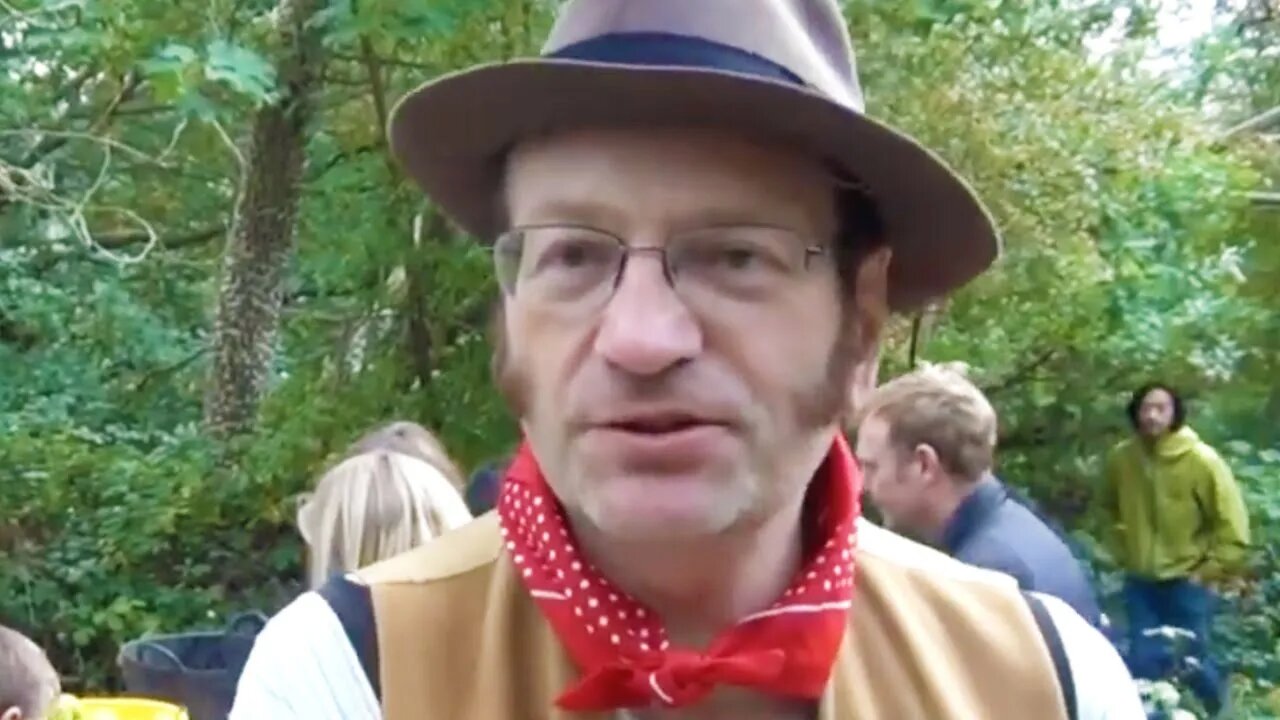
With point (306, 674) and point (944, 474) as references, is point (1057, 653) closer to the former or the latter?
point (306, 674)

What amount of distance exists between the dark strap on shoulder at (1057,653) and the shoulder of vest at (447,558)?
434mm

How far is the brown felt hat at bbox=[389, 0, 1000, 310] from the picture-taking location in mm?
1321

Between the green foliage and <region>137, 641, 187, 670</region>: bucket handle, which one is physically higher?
the green foliage

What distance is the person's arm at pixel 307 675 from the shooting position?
135 centimetres

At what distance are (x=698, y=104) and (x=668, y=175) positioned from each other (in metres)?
0.05

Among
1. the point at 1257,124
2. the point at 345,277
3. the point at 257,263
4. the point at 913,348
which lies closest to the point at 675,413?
the point at 913,348

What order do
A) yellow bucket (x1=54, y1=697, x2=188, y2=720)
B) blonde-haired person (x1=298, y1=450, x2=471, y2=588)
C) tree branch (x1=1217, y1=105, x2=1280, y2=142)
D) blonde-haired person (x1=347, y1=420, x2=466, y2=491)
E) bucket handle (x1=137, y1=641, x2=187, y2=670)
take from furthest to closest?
tree branch (x1=1217, y1=105, x2=1280, y2=142), bucket handle (x1=137, y1=641, x2=187, y2=670), blonde-haired person (x1=347, y1=420, x2=466, y2=491), yellow bucket (x1=54, y1=697, x2=188, y2=720), blonde-haired person (x1=298, y1=450, x2=471, y2=588)

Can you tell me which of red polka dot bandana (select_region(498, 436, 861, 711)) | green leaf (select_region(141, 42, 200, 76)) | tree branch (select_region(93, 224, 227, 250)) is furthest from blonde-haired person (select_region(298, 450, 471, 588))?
tree branch (select_region(93, 224, 227, 250))

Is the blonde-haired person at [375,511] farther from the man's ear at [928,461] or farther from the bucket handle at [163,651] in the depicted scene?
the man's ear at [928,461]

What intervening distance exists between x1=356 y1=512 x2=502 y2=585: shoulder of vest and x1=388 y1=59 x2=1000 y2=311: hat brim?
→ 0.23 metres

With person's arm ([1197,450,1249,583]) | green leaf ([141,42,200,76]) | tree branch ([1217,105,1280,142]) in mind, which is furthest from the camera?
tree branch ([1217,105,1280,142])

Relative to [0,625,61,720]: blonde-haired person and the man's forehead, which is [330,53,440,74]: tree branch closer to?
[0,625,61,720]: blonde-haired person

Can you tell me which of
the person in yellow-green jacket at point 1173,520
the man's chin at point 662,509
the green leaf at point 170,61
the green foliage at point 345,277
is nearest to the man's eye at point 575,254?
the man's chin at point 662,509

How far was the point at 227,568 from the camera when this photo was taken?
7.34 m
